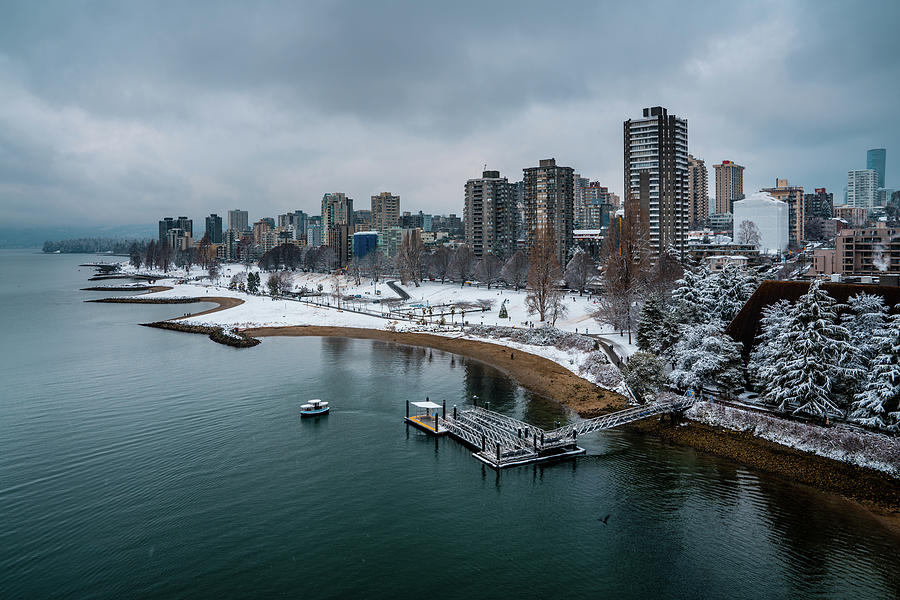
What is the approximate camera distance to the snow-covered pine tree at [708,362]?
4088 cm

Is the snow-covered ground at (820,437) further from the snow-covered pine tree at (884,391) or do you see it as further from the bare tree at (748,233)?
the bare tree at (748,233)

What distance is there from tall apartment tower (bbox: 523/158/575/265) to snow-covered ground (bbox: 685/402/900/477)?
11397 cm

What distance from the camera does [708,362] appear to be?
40.8 m

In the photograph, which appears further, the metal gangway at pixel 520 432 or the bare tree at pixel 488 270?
the bare tree at pixel 488 270

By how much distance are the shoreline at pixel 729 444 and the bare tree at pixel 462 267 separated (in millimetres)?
64241

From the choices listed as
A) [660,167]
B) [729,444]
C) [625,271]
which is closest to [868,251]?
[660,167]

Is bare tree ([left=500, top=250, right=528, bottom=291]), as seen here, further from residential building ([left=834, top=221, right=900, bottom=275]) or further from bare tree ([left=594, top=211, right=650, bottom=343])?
residential building ([left=834, top=221, right=900, bottom=275])

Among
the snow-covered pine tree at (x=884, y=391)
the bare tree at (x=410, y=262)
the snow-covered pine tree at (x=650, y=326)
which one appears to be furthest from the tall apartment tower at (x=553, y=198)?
the snow-covered pine tree at (x=884, y=391)

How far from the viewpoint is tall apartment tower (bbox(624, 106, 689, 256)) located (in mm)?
112156

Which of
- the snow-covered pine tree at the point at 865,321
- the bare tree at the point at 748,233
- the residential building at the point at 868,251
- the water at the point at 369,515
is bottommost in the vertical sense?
the water at the point at 369,515

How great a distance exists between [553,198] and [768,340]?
118m

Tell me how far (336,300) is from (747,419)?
315 feet

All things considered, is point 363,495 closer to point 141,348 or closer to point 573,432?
point 573,432

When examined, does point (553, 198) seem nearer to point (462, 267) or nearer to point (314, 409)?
point (462, 267)
